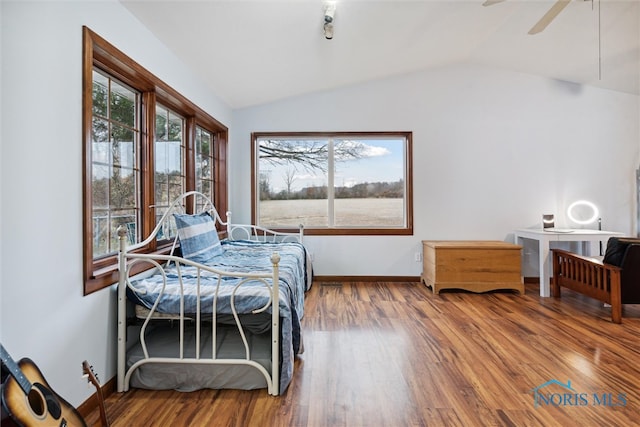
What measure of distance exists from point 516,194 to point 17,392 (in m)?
4.91

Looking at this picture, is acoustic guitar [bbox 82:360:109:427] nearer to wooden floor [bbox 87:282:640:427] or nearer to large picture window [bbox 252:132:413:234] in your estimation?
wooden floor [bbox 87:282:640:427]

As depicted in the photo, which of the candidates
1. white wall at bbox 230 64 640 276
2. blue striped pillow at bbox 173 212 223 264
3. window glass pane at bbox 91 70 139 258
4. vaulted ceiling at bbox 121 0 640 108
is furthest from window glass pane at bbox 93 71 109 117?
white wall at bbox 230 64 640 276

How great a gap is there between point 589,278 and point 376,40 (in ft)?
10.2

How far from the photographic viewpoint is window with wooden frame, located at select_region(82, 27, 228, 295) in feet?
5.76

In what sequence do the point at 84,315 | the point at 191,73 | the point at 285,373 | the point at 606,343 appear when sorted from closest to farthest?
the point at 84,315
the point at 285,373
the point at 606,343
the point at 191,73

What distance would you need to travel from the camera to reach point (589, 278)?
10.6 ft

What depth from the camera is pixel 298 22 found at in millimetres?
2705

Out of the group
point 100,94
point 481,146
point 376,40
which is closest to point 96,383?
point 100,94

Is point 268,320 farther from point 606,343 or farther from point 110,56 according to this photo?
point 606,343

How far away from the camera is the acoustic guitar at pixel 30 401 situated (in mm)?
995

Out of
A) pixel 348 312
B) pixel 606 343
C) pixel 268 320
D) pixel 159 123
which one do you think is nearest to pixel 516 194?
pixel 606 343

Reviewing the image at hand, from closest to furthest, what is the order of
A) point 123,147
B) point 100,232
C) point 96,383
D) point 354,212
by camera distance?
point 96,383
point 100,232
point 123,147
point 354,212

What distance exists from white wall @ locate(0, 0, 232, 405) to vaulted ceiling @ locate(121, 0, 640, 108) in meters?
0.76
